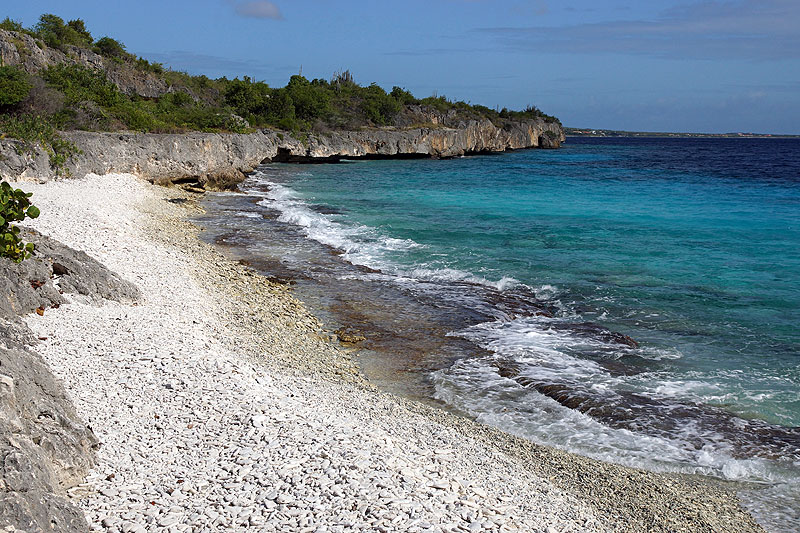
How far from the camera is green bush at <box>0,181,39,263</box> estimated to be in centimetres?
1055

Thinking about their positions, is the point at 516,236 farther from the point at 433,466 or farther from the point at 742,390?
the point at 433,466

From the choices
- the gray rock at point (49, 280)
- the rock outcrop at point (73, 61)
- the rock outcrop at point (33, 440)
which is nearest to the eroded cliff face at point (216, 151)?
the rock outcrop at point (73, 61)

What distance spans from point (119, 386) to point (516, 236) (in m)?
19.6

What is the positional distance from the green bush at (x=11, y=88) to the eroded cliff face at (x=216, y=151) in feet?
12.9

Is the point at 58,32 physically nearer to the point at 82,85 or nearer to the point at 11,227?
the point at 82,85

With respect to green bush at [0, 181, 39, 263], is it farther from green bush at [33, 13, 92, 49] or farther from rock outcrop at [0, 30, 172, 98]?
green bush at [33, 13, 92, 49]

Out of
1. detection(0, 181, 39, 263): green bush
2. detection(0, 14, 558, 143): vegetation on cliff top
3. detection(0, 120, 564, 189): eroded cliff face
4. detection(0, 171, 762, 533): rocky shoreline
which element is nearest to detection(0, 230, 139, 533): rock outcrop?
detection(0, 171, 762, 533): rocky shoreline

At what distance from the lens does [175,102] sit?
55562mm

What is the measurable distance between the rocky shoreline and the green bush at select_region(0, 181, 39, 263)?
3.72ft

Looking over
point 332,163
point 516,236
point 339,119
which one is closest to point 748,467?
point 516,236

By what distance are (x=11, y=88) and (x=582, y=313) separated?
31.4m

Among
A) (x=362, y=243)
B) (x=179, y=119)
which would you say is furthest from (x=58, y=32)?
Answer: (x=362, y=243)

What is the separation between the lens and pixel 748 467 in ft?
28.1

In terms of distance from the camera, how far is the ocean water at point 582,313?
9.50 metres
